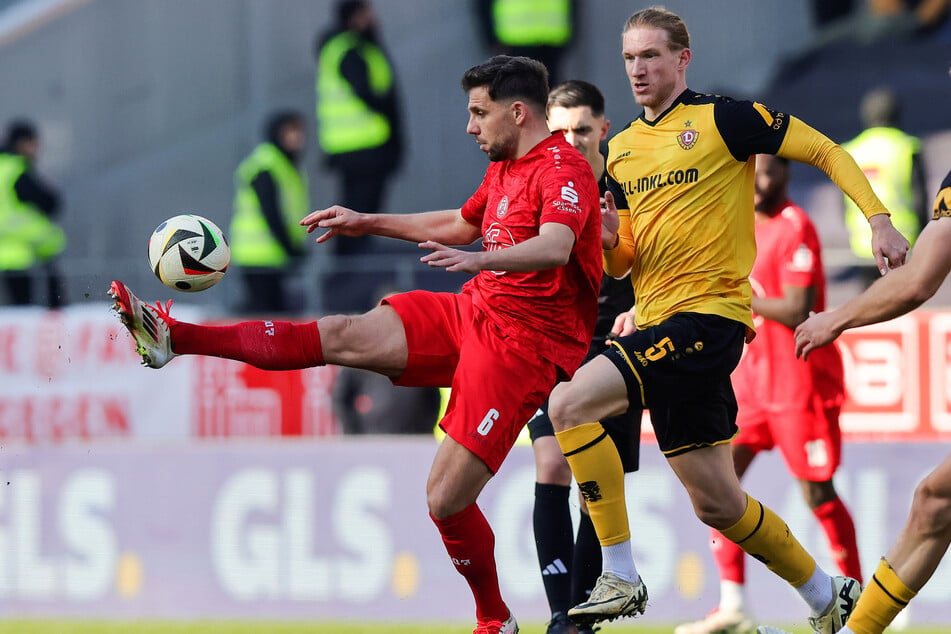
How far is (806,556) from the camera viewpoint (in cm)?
570

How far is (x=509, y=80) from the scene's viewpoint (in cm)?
546

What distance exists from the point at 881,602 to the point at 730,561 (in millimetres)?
2042

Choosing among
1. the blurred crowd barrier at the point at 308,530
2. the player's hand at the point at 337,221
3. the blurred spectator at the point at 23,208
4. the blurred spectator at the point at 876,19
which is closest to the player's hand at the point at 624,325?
the player's hand at the point at 337,221

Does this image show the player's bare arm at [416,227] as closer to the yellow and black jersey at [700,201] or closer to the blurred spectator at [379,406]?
the yellow and black jersey at [700,201]

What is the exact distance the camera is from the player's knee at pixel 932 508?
486 centimetres

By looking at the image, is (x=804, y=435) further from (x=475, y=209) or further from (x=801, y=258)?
(x=475, y=209)

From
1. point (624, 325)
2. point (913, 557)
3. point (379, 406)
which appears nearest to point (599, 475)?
point (624, 325)

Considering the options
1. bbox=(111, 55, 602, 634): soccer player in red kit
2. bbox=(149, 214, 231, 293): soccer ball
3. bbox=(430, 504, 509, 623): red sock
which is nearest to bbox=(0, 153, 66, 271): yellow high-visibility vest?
bbox=(149, 214, 231, 293): soccer ball

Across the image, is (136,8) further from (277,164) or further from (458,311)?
(458,311)

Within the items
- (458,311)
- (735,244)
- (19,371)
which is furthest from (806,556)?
(19,371)

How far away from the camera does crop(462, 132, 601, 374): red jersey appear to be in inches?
213

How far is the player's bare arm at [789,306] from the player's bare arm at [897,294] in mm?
2056

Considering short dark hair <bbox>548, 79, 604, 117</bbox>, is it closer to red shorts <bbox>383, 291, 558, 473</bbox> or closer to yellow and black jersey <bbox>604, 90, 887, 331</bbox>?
yellow and black jersey <bbox>604, 90, 887, 331</bbox>

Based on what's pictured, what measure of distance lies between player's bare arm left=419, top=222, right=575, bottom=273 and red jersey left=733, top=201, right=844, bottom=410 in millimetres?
2019
